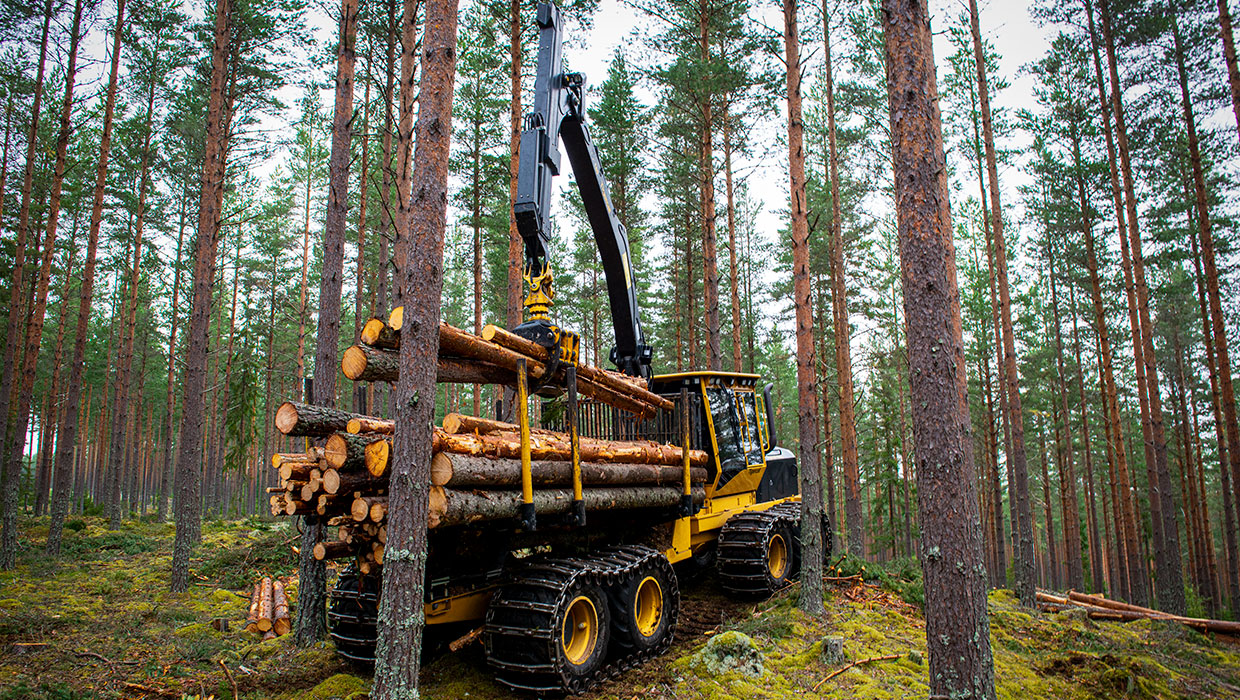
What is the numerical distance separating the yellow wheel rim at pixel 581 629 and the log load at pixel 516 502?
883mm

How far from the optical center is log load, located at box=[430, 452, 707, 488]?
450 centimetres

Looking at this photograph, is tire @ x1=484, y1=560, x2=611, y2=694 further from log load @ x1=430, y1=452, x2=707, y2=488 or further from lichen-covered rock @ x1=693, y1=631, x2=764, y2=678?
lichen-covered rock @ x1=693, y1=631, x2=764, y2=678

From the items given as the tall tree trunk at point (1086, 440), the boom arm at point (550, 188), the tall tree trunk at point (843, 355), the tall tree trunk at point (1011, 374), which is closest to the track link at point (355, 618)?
the boom arm at point (550, 188)

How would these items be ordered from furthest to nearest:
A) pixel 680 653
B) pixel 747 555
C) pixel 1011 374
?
pixel 1011 374 → pixel 747 555 → pixel 680 653

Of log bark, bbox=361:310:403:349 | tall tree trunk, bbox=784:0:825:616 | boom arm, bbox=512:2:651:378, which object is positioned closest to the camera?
log bark, bbox=361:310:403:349

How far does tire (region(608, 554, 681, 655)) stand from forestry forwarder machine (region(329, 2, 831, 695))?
0.05 feet

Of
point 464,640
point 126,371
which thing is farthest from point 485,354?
point 126,371

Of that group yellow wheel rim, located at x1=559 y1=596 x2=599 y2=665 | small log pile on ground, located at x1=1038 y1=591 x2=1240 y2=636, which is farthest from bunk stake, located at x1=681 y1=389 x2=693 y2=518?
small log pile on ground, located at x1=1038 y1=591 x2=1240 y2=636

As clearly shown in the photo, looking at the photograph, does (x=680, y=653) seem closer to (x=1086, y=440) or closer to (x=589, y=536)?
(x=589, y=536)

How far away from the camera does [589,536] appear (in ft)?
22.7

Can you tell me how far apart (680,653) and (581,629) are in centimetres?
145

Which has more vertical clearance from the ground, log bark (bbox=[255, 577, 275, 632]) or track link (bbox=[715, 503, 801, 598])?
track link (bbox=[715, 503, 801, 598])

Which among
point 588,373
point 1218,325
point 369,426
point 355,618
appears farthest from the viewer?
point 1218,325

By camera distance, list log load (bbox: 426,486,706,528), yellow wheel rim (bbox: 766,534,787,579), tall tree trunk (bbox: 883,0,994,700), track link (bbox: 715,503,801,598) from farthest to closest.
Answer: yellow wheel rim (bbox: 766,534,787,579) → track link (bbox: 715,503,801,598) → log load (bbox: 426,486,706,528) → tall tree trunk (bbox: 883,0,994,700)
